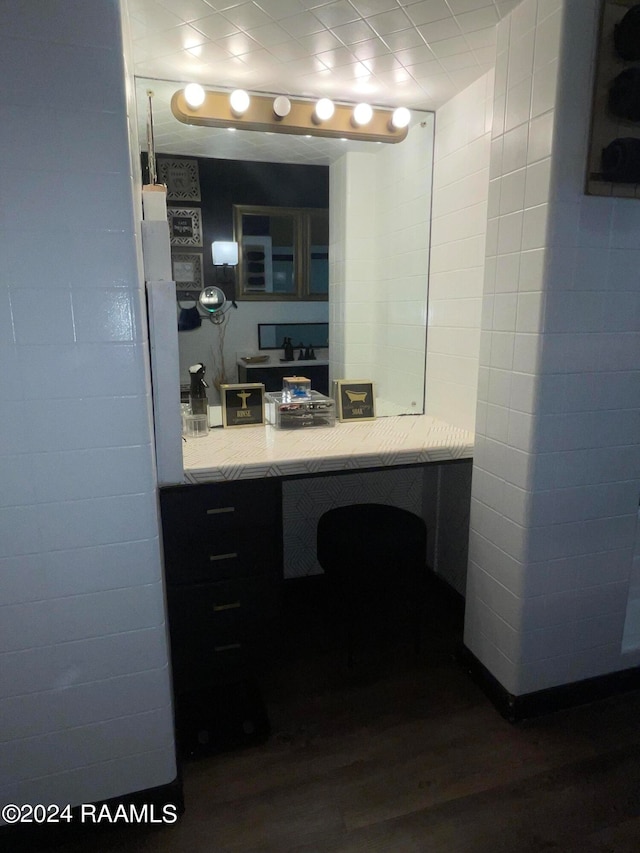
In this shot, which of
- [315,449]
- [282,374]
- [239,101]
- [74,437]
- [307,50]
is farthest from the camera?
[282,374]

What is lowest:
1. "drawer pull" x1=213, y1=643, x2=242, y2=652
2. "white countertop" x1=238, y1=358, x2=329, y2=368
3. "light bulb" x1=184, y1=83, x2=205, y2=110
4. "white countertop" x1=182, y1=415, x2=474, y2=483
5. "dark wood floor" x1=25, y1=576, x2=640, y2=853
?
"dark wood floor" x1=25, y1=576, x2=640, y2=853

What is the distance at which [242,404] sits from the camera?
201 cm

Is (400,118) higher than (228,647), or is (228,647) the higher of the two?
(400,118)

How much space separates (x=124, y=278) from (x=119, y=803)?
1287mm

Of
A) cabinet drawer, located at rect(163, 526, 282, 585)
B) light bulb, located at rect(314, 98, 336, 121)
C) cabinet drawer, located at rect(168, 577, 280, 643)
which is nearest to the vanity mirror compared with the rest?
light bulb, located at rect(314, 98, 336, 121)

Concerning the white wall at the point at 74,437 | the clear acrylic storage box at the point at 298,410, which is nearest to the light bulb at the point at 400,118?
the clear acrylic storage box at the point at 298,410

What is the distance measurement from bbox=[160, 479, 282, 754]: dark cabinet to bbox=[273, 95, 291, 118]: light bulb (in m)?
1.32

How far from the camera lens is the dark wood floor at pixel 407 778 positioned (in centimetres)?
129

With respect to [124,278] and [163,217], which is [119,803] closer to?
[124,278]

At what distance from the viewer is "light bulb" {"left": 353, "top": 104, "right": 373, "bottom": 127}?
196 centimetres

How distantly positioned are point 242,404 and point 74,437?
92 cm

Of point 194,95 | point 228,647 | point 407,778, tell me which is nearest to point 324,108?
point 194,95

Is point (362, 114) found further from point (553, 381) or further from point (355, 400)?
point (553, 381)

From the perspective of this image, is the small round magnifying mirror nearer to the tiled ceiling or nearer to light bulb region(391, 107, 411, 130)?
the tiled ceiling
